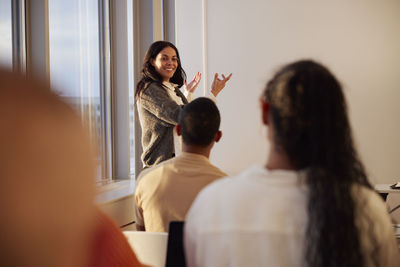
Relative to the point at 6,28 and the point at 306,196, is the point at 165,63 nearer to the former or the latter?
the point at 6,28

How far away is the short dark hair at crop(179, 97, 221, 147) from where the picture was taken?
200cm

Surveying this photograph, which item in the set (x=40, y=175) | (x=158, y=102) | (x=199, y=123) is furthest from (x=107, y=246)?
(x=158, y=102)

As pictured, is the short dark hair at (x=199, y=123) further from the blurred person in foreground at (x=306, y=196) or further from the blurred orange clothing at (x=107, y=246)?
the blurred orange clothing at (x=107, y=246)

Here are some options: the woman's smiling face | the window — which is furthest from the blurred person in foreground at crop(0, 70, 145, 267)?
the woman's smiling face

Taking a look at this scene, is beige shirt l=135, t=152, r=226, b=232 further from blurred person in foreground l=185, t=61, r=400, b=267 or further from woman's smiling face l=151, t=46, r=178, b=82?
woman's smiling face l=151, t=46, r=178, b=82

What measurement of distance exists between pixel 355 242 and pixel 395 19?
4874 millimetres

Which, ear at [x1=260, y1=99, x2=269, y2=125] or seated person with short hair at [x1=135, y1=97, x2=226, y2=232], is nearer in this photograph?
ear at [x1=260, y1=99, x2=269, y2=125]

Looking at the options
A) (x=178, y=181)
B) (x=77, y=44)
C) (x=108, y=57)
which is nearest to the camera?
(x=178, y=181)

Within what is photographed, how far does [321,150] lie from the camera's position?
1.02 meters

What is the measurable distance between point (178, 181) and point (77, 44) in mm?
2109

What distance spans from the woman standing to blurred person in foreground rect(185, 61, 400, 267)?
2125 millimetres

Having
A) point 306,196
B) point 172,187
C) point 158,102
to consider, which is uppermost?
point 158,102

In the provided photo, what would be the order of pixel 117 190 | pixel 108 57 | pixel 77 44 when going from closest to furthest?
pixel 77 44
pixel 117 190
pixel 108 57

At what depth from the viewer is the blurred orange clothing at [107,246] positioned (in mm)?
453
